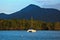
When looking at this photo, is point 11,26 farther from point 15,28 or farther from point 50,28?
point 50,28

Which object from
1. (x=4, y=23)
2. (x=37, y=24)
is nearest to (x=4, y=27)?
(x=4, y=23)

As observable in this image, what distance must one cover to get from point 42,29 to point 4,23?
15.7m

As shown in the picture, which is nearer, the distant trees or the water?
the water

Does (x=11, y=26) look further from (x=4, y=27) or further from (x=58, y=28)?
(x=58, y=28)

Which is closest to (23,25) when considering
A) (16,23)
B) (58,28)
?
(16,23)

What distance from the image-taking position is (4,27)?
12612cm

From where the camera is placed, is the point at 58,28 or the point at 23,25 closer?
the point at 23,25

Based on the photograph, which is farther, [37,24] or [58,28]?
[58,28]

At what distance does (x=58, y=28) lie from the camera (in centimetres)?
13462

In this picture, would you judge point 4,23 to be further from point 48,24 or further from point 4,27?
point 48,24

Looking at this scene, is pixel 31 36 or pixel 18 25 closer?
pixel 31 36

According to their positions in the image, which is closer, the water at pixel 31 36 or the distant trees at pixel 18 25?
the water at pixel 31 36

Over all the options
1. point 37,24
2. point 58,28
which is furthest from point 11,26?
point 58,28

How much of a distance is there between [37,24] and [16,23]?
896 cm
